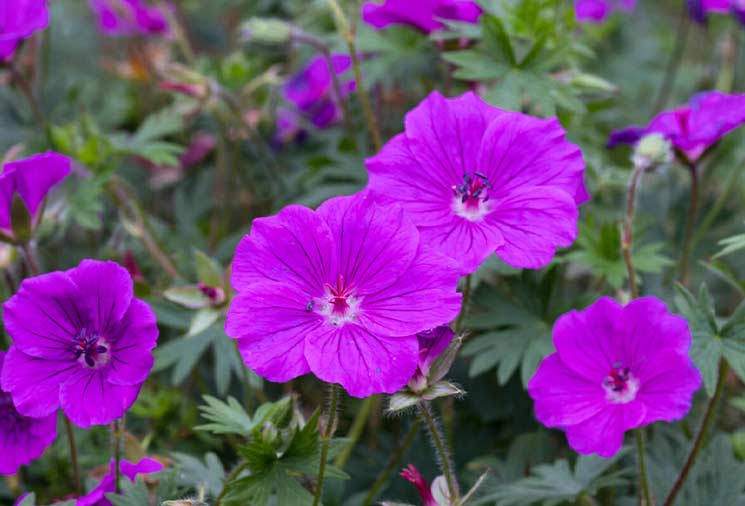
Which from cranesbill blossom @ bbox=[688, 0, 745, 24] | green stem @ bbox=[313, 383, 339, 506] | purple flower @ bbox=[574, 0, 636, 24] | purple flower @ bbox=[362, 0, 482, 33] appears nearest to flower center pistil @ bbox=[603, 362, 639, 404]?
green stem @ bbox=[313, 383, 339, 506]

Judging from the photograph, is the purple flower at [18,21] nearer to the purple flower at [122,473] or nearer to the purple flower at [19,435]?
the purple flower at [19,435]

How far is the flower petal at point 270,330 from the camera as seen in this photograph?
1.16 meters

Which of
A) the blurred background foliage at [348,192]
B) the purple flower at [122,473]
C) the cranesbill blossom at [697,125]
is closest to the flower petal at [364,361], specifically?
the blurred background foliage at [348,192]

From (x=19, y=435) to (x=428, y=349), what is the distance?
0.62m

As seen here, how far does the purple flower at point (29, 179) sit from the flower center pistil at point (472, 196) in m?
0.59

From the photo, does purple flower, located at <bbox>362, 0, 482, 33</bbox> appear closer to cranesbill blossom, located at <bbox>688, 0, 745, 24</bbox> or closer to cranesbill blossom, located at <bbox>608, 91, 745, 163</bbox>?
cranesbill blossom, located at <bbox>608, 91, 745, 163</bbox>

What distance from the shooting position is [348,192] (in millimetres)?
1920

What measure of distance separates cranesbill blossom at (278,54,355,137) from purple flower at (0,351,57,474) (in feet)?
3.50

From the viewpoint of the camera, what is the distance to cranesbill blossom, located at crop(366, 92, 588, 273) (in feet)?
4.26

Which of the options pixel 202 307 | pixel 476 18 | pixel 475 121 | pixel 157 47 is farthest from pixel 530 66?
pixel 157 47

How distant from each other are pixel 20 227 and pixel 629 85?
1.98 meters

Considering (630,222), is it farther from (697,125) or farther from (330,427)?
(330,427)

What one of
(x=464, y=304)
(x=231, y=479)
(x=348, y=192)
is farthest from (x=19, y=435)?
(x=348, y=192)

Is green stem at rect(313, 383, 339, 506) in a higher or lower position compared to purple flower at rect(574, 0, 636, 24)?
lower
